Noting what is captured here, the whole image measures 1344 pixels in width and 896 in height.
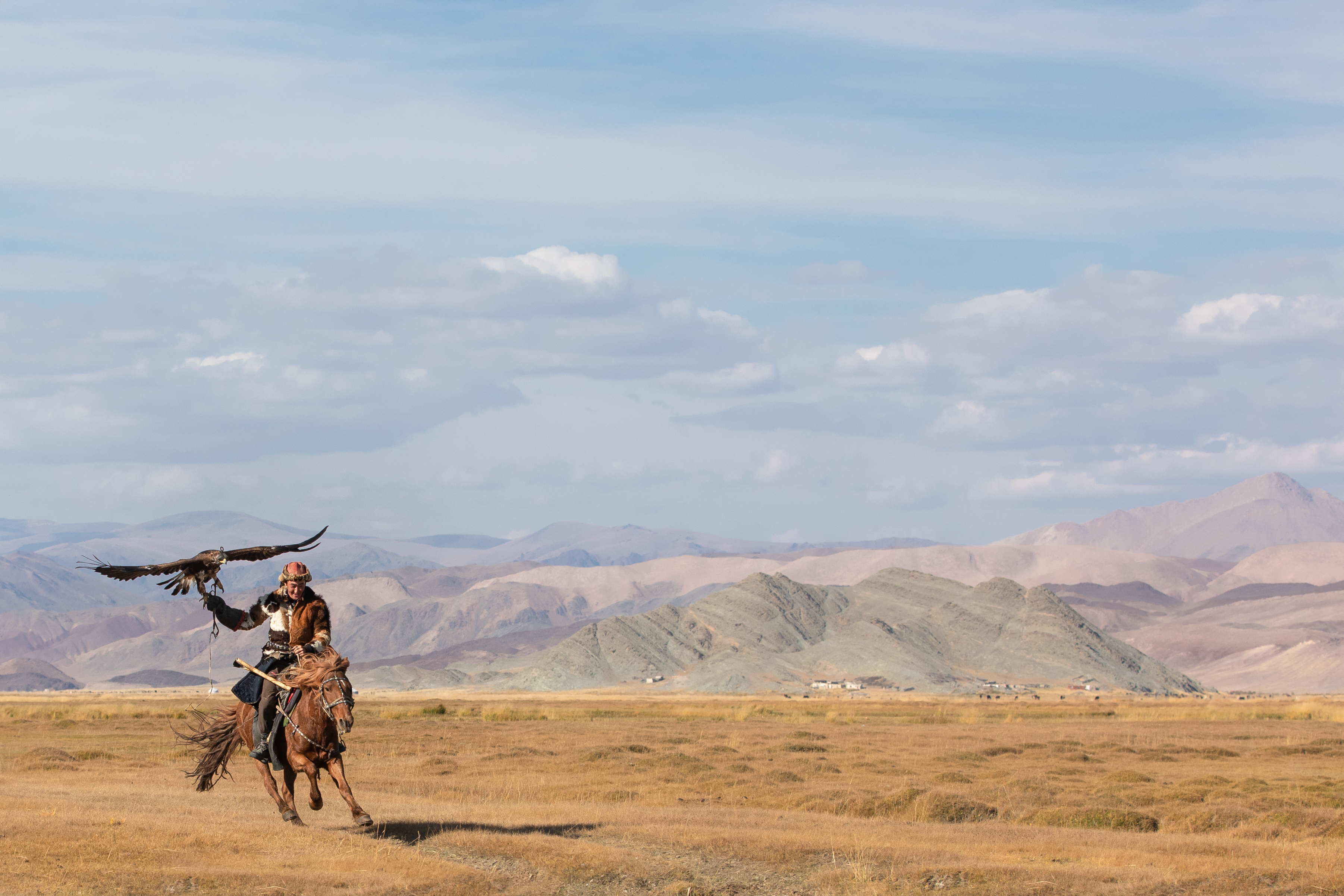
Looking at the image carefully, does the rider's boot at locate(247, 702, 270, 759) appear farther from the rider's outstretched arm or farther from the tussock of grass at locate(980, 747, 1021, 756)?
the tussock of grass at locate(980, 747, 1021, 756)

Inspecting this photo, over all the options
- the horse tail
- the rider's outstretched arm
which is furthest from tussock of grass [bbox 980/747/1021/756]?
the rider's outstretched arm

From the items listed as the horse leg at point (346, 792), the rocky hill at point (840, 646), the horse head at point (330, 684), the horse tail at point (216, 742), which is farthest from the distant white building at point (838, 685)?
the horse head at point (330, 684)

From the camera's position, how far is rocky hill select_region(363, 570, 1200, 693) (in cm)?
12775

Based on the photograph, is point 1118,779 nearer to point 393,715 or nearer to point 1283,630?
point 393,715

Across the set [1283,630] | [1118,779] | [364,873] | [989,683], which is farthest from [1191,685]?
[364,873]

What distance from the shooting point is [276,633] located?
732 inches

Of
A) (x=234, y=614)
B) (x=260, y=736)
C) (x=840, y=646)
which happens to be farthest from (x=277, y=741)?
(x=840, y=646)

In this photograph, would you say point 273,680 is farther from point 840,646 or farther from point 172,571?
point 840,646

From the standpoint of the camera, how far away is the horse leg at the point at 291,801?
18781mm

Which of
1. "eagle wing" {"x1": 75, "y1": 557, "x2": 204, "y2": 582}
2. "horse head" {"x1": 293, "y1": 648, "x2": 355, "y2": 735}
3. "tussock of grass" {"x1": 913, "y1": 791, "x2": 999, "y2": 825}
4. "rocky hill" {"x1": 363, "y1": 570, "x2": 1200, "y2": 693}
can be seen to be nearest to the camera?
"eagle wing" {"x1": 75, "y1": 557, "x2": 204, "y2": 582}

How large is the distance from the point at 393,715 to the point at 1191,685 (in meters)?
93.3

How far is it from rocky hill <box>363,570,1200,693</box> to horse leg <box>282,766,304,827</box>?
324 feet

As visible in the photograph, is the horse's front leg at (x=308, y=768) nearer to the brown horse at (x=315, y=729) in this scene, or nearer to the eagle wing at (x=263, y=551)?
the brown horse at (x=315, y=729)

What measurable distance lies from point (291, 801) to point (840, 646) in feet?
394
